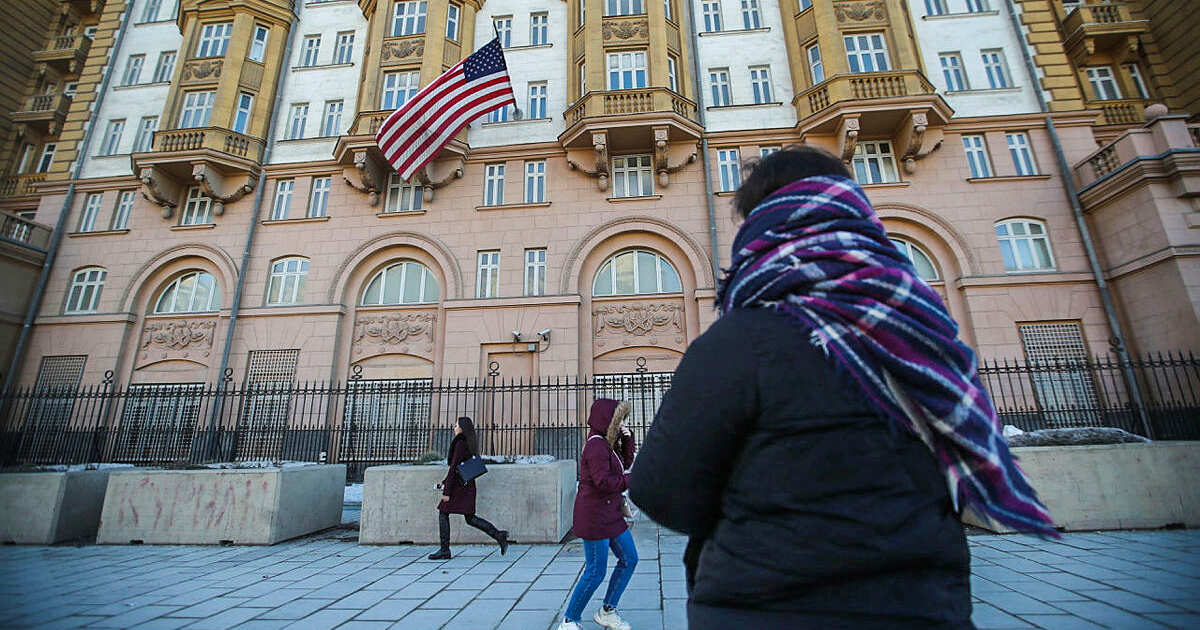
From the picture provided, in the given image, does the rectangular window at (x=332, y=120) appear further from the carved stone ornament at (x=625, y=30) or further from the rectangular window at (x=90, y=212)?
the carved stone ornament at (x=625, y=30)

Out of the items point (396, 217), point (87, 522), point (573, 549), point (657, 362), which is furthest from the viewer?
point (396, 217)

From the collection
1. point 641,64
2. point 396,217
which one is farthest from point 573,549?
point 641,64

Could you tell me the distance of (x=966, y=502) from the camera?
4.56 ft

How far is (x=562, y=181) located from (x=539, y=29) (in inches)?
284

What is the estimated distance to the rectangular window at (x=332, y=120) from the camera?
19.2 metres

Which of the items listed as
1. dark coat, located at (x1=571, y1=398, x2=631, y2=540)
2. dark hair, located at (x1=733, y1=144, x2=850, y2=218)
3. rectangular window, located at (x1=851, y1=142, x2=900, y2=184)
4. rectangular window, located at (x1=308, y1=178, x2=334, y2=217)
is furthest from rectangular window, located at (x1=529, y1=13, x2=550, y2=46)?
dark hair, located at (x1=733, y1=144, x2=850, y2=218)

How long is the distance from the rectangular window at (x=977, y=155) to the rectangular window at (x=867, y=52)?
12.3ft

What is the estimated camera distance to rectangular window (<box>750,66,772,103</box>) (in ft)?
59.6

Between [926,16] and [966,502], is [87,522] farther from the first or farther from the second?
[926,16]

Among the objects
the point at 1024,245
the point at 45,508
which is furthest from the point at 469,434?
the point at 1024,245

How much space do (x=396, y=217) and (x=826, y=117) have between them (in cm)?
1495

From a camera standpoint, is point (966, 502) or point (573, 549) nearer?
point (966, 502)

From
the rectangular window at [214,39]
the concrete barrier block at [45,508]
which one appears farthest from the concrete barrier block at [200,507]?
the rectangular window at [214,39]

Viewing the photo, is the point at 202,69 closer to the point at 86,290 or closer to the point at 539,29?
the point at 86,290
